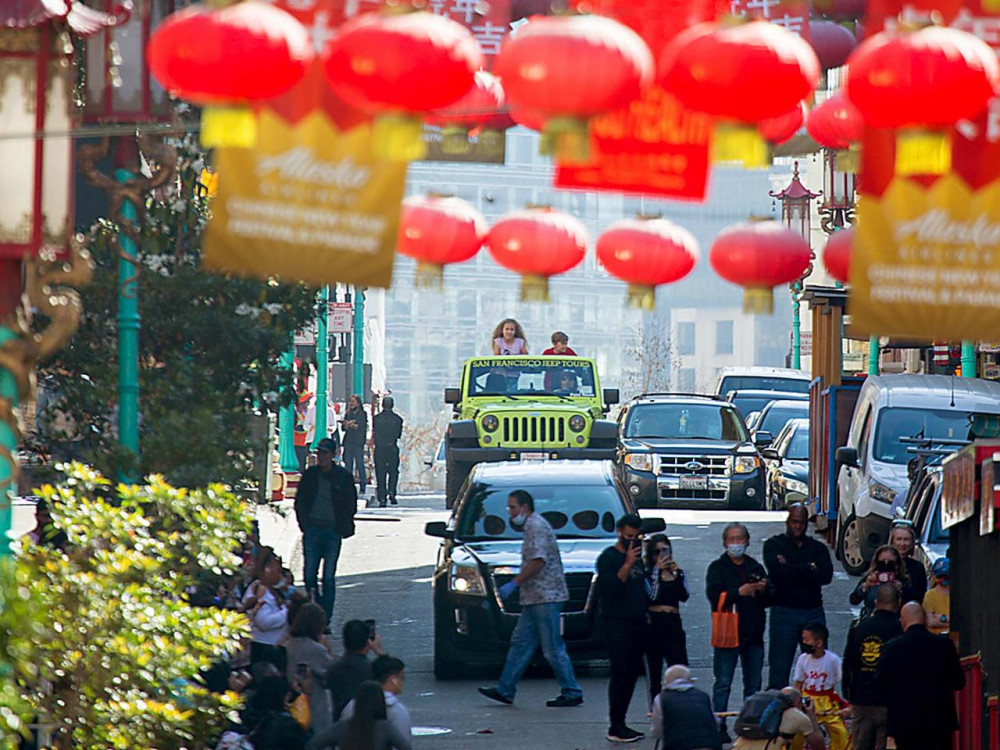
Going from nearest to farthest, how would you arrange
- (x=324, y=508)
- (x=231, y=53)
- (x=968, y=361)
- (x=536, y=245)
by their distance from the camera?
(x=231, y=53)
(x=536, y=245)
(x=324, y=508)
(x=968, y=361)

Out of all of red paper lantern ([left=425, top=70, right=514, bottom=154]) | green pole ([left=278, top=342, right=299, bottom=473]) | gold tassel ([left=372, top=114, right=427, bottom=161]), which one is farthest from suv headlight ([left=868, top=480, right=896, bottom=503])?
green pole ([left=278, top=342, right=299, bottom=473])

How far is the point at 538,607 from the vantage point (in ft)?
60.2

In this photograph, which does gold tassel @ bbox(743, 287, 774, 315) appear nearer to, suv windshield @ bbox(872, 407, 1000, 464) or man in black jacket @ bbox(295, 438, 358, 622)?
man in black jacket @ bbox(295, 438, 358, 622)

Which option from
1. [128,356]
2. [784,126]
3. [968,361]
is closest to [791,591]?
[128,356]

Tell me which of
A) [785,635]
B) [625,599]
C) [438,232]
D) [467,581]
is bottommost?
[785,635]

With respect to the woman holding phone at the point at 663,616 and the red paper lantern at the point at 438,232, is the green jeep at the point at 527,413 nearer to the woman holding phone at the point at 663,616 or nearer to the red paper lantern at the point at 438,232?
the woman holding phone at the point at 663,616

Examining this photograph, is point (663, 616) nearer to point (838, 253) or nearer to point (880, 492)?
point (838, 253)

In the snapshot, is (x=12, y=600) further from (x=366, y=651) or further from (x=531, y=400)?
(x=531, y=400)

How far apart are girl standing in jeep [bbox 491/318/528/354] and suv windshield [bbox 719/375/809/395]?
51.8 ft

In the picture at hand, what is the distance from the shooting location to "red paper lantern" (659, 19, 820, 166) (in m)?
8.48

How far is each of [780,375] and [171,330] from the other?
3350cm

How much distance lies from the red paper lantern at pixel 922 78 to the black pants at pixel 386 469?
90.1 feet

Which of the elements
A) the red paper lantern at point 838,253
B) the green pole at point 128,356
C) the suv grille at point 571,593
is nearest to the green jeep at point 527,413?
the suv grille at point 571,593

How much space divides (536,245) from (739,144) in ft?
4.67
